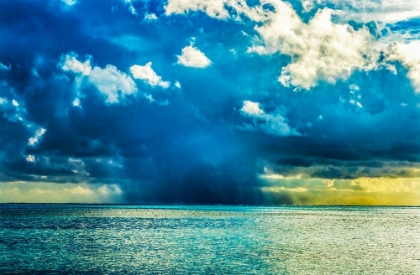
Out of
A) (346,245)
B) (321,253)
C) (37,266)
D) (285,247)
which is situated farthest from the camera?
(346,245)

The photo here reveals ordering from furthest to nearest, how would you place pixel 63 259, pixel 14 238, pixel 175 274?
1. pixel 14 238
2. pixel 63 259
3. pixel 175 274

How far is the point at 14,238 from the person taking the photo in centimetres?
8456

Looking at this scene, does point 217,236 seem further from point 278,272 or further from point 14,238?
point 278,272

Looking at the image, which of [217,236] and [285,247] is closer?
[285,247]

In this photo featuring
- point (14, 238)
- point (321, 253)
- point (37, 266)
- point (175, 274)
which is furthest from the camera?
point (14, 238)

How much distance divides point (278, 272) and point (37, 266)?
976 inches

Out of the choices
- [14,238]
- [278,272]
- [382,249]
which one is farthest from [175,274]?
[14,238]

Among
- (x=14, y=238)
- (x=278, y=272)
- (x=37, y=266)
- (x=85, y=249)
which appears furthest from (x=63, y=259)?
(x=14, y=238)

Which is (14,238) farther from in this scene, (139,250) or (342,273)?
(342,273)

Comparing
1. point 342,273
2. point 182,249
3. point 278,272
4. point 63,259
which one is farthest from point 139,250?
point 342,273

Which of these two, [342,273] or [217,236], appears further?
[217,236]

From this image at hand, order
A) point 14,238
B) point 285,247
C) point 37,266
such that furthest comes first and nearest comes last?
1. point 14,238
2. point 285,247
3. point 37,266

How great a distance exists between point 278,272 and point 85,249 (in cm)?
2957

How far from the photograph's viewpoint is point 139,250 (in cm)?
6812
